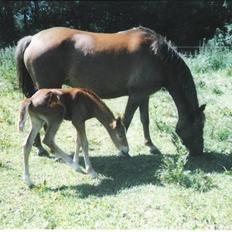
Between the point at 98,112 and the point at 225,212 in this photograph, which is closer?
the point at 225,212

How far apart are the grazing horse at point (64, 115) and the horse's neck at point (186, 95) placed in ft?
3.66

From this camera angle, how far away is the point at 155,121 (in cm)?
883

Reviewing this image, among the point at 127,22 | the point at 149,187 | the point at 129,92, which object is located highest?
the point at 129,92

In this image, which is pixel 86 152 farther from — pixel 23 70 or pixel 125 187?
pixel 23 70

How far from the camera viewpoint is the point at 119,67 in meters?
7.69

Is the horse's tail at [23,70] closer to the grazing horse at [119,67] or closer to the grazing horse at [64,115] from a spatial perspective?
the grazing horse at [119,67]

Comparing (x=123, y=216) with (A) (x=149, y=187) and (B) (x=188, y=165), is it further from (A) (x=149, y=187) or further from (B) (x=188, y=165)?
(B) (x=188, y=165)

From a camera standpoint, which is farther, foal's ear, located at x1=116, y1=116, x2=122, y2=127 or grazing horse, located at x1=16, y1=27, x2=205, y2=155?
grazing horse, located at x1=16, y1=27, x2=205, y2=155

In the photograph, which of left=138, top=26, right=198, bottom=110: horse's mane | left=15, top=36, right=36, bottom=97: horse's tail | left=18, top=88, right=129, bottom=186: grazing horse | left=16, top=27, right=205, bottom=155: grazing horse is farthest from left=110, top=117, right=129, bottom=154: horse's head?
left=15, top=36, right=36, bottom=97: horse's tail

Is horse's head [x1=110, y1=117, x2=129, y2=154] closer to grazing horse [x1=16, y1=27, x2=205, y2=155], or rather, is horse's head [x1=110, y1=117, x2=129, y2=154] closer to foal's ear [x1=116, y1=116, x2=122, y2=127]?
foal's ear [x1=116, y1=116, x2=122, y2=127]

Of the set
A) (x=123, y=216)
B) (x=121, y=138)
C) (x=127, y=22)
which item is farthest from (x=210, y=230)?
(x=127, y=22)

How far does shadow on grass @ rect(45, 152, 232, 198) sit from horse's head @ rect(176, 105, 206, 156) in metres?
0.15

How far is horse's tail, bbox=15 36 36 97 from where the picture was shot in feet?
25.7

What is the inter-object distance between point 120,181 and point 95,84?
68.9 inches
